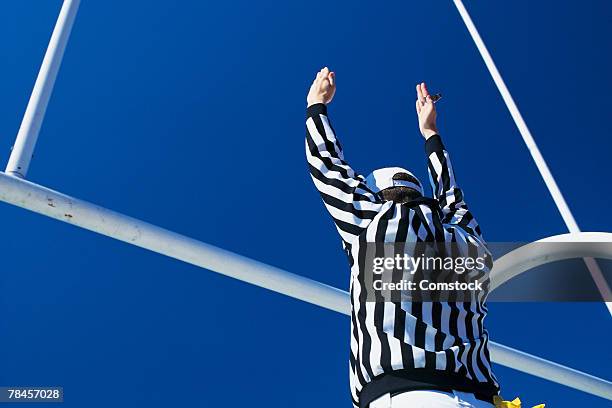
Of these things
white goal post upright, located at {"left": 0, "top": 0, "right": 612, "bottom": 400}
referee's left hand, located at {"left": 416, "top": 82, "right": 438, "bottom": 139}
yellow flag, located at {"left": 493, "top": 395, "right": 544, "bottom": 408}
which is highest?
referee's left hand, located at {"left": 416, "top": 82, "right": 438, "bottom": 139}

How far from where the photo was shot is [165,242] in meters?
2.64

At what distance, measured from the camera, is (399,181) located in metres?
2.01

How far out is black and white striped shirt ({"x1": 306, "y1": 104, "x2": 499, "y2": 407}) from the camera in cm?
161

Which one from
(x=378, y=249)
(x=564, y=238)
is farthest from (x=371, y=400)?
(x=564, y=238)

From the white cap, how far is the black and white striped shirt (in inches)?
3.6

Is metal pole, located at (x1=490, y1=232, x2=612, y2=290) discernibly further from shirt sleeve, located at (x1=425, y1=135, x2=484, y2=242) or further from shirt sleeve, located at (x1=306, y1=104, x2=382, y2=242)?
shirt sleeve, located at (x1=306, y1=104, x2=382, y2=242)

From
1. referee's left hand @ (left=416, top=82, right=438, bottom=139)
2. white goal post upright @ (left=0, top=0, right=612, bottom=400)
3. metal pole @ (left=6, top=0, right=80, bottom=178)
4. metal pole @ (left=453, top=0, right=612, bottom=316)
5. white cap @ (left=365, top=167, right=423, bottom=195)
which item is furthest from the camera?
metal pole @ (left=453, top=0, right=612, bottom=316)

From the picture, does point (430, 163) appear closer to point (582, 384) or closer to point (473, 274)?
point (473, 274)

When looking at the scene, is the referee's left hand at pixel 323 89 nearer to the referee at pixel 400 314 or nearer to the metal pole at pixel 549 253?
the referee at pixel 400 314

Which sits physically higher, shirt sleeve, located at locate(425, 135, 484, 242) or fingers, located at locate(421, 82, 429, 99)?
fingers, located at locate(421, 82, 429, 99)

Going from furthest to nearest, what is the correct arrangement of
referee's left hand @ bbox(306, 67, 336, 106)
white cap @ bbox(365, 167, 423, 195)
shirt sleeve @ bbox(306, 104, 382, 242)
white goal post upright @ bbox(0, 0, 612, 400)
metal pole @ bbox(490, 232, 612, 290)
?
metal pole @ bbox(490, 232, 612, 290), white goal post upright @ bbox(0, 0, 612, 400), referee's left hand @ bbox(306, 67, 336, 106), white cap @ bbox(365, 167, 423, 195), shirt sleeve @ bbox(306, 104, 382, 242)

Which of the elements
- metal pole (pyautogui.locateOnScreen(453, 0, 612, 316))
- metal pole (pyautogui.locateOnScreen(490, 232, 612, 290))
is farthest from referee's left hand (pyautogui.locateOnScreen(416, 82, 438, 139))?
metal pole (pyautogui.locateOnScreen(453, 0, 612, 316))

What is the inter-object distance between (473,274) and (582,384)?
8.52 ft

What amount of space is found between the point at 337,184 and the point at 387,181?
21 cm
